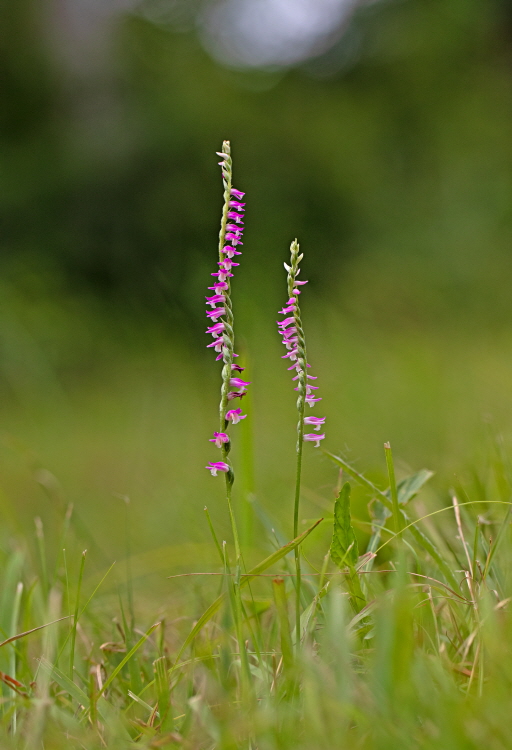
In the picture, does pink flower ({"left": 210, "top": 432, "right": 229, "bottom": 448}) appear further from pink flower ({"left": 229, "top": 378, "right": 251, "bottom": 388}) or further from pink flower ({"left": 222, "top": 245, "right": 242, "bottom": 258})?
pink flower ({"left": 222, "top": 245, "right": 242, "bottom": 258})

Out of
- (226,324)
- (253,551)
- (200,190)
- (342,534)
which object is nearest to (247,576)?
(342,534)

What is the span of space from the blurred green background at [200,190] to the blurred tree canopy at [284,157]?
1 centimetres

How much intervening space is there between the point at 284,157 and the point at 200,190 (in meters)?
0.50

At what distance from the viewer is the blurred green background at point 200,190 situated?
3311mm

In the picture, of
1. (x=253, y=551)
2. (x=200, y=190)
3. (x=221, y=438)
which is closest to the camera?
(x=221, y=438)

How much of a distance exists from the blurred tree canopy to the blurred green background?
0.03 feet

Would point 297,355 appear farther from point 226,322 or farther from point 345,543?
point 345,543

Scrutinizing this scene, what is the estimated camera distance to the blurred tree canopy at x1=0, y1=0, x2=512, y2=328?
143 inches

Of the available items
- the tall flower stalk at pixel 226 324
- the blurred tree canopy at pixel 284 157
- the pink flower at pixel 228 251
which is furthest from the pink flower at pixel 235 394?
the blurred tree canopy at pixel 284 157

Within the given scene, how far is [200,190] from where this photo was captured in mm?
3758

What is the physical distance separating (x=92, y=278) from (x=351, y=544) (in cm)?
348

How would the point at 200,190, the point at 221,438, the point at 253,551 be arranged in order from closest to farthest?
the point at 221,438 < the point at 253,551 < the point at 200,190

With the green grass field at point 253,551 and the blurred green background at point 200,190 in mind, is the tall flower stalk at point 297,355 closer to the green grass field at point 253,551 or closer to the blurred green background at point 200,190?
the green grass field at point 253,551

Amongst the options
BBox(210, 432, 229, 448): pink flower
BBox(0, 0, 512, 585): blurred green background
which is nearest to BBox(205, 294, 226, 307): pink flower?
BBox(210, 432, 229, 448): pink flower
